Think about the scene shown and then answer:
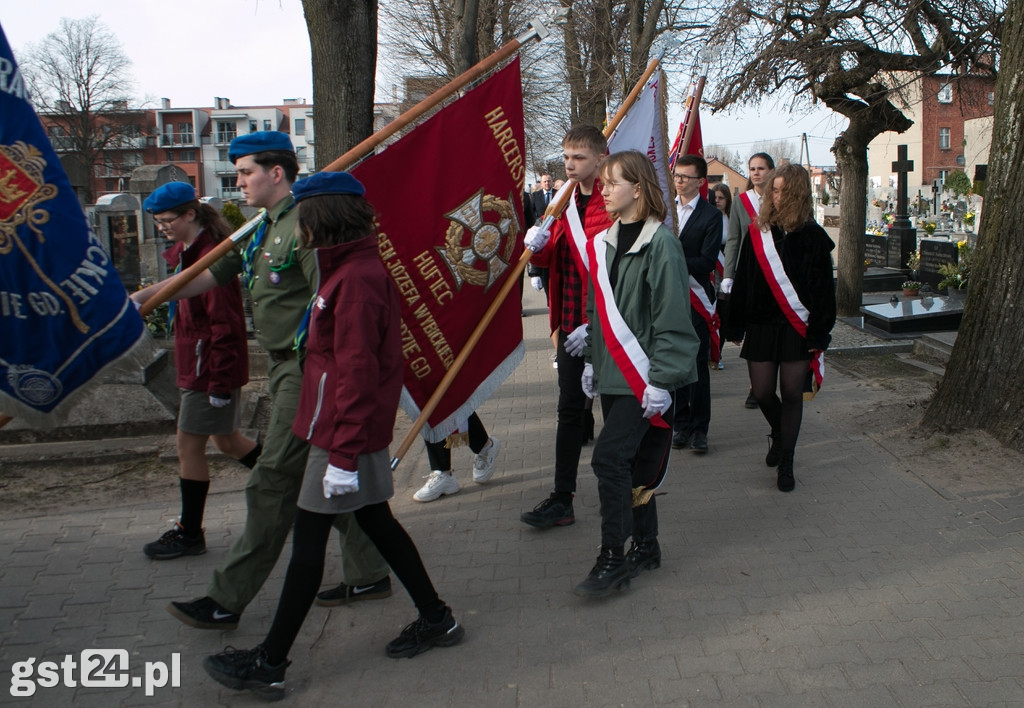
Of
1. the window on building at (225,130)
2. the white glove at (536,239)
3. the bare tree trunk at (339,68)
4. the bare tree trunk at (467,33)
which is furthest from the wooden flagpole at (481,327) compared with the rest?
the window on building at (225,130)

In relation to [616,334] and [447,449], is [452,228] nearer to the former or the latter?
[616,334]

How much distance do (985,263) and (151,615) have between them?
4998mm

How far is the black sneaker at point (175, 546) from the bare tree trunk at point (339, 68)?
2.88 metres

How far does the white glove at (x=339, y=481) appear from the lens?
2971 millimetres

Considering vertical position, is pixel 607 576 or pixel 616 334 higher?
pixel 616 334

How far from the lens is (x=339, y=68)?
629 cm

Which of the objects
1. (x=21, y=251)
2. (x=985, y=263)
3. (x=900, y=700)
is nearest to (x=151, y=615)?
(x=21, y=251)

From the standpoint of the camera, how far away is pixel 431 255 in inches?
163

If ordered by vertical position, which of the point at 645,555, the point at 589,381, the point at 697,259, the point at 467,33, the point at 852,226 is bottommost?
the point at 645,555

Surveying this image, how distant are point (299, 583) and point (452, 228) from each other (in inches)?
69.7

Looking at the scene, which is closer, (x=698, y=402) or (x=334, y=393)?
(x=334, y=393)

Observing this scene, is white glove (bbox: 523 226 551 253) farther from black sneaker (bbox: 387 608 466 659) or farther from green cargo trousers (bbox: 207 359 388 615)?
black sneaker (bbox: 387 608 466 659)

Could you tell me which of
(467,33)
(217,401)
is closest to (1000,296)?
(217,401)

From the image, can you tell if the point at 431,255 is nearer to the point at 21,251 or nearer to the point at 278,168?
the point at 278,168
